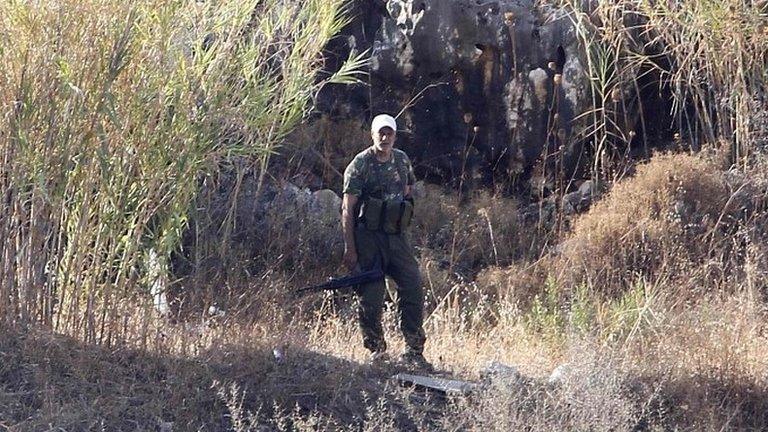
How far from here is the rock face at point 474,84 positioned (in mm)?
10883

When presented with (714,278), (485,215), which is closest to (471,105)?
(485,215)

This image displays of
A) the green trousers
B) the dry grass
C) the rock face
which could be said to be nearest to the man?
the green trousers

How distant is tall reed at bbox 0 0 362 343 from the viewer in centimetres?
598

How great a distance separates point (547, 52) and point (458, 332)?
4103mm

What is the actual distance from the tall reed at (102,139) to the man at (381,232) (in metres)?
0.87

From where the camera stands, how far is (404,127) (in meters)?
11.4

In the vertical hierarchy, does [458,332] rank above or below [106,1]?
below

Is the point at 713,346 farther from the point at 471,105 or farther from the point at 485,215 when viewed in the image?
the point at 471,105

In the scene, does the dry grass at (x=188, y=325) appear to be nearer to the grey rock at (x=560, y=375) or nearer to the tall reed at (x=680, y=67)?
the grey rock at (x=560, y=375)

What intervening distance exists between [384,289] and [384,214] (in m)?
0.43

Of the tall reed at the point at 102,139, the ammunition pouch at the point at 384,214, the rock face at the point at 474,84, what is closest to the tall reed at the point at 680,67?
the rock face at the point at 474,84

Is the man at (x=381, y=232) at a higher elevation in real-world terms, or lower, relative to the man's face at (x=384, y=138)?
lower

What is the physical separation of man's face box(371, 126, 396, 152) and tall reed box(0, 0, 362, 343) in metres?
0.87

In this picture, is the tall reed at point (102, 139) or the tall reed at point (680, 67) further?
the tall reed at point (680, 67)
